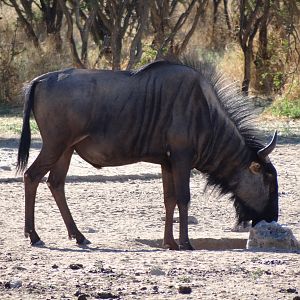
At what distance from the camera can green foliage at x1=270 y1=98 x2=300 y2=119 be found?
19.4 meters

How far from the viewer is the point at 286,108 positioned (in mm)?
19578

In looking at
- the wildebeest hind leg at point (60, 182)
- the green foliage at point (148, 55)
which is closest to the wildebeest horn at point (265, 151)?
the wildebeest hind leg at point (60, 182)

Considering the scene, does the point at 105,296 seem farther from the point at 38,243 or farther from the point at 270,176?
the point at 270,176

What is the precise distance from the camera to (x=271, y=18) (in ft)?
77.9

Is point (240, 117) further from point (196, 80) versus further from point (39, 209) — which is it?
point (39, 209)

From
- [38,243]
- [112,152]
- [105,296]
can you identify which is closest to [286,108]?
[112,152]

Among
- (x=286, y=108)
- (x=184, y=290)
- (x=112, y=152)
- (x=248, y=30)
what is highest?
(x=248, y=30)

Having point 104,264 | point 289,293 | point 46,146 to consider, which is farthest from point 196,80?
point 289,293

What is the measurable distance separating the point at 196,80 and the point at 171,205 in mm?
1135

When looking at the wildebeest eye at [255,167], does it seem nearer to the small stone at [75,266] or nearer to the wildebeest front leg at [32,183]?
the wildebeest front leg at [32,183]

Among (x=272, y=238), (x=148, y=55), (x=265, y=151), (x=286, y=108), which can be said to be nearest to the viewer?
(x=272, y=238)

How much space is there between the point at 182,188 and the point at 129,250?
0.84 meters

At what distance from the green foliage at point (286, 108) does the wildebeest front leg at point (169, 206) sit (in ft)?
34.1

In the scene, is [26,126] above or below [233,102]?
below
